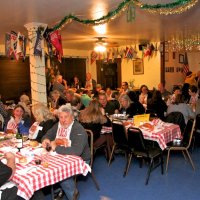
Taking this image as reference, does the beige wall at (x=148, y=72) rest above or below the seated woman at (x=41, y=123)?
above

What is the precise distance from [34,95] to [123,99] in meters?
2.04

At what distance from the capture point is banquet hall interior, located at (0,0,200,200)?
3.73 meters

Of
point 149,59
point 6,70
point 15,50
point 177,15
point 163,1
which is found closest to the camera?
point 163,1

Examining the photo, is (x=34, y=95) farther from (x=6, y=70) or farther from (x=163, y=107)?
(x=6, y=70)

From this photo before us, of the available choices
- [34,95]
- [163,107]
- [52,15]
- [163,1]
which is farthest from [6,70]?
[163,1]

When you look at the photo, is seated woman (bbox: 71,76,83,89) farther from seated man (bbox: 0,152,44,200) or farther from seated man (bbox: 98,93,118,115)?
seated man (bbox: 0,152,44,200)

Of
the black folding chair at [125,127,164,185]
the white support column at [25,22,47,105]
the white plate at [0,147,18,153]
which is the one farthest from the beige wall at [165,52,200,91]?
the white plate at [0,147,18,153]

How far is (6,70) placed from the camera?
969 cm

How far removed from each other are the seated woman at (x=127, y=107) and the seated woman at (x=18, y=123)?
79.1 inches

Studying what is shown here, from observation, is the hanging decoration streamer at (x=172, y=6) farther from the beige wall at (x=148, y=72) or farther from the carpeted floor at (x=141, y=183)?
the beige wall at (x=148, y=72)

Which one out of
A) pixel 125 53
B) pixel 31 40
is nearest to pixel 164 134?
pixel 31 40

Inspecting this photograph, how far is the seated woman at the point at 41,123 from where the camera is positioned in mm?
3797

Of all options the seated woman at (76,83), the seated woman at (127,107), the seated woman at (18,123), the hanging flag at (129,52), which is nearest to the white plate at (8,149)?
the seated woman at (18,123)

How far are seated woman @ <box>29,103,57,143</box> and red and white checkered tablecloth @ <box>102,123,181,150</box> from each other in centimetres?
148
